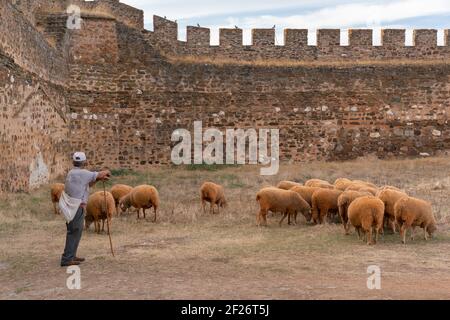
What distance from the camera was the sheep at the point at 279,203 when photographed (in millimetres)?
11617

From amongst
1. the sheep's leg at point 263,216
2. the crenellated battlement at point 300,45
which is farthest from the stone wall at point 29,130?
the sheep's leg at point 263,216

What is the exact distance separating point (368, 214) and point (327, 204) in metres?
2.02

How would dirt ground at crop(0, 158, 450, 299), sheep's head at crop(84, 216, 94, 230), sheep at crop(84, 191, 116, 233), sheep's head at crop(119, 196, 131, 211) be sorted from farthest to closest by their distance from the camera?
sheep's head at crop(119, 196, 131, 211) → sheep's head at crop(84, 216, 94, 230) → sheep at crop(84, 191, 116, 233) → dirt ground at crop(0, 158, 450, 299)

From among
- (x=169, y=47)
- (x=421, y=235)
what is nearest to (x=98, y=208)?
(x=421, y=235)

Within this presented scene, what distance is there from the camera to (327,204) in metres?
11.6

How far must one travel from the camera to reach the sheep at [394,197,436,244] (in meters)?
9.88

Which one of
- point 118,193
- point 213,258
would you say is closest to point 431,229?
point 213,258

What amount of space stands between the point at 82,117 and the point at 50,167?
344 centimetres

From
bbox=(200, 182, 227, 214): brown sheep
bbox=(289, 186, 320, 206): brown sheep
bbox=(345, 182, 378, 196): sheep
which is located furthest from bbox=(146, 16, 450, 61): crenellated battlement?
bbox=(345, 182, 378, 196): sheep

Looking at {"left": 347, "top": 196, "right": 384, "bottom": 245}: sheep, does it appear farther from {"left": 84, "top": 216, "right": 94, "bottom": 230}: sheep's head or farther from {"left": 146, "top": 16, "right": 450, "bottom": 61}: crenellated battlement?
{"left": 146, "top": 16, "right": 450, "bottom": 61}: crenellated battlement

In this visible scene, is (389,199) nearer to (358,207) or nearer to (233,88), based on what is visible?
(358,207)

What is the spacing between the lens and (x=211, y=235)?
35.1 ft

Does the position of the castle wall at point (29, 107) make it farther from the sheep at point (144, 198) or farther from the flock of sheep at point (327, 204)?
the sheep at point (144, 198)
